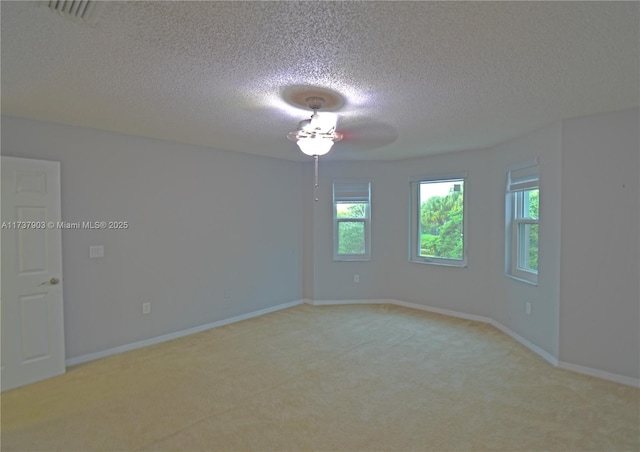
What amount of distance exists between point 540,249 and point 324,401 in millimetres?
2759

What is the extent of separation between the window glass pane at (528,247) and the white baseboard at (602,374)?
1025mm

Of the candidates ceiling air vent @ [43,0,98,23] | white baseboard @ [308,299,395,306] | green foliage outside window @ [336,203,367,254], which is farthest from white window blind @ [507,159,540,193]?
ceiling air vent @ [43,0,98,23]

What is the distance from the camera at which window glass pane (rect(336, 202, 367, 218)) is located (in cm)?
582

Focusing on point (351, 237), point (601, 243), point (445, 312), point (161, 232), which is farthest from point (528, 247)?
point (161, 232)

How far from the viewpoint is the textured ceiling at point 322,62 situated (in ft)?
5.32

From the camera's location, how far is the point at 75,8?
1555mm

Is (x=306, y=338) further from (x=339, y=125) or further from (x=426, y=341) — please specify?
(x=339, y=125)

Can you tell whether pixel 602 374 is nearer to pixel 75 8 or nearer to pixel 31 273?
pixel 75 8

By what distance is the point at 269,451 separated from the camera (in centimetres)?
220

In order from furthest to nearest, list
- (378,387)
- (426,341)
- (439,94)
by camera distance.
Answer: (426,341) → (378,387) → (439,94)

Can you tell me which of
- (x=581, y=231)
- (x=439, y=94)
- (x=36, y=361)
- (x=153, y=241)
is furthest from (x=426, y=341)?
(x=36, y=361)

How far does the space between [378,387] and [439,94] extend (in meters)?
2.42

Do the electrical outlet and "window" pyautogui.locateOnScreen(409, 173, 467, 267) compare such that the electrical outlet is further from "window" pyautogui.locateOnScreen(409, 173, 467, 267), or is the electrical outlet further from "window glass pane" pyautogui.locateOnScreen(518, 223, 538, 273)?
"window glass pane" pyautogui.locateOnScreen(518, 223, 538, 273)

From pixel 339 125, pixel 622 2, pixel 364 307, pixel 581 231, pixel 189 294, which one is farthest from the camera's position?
pixel 364 307
